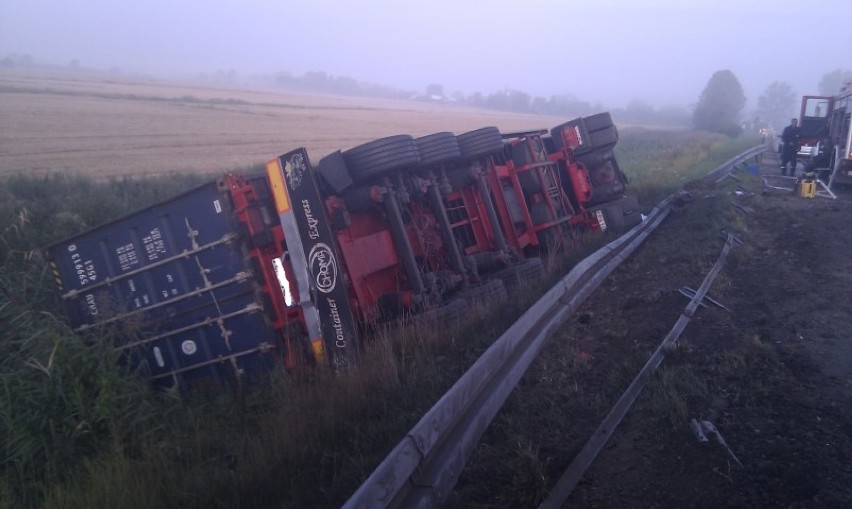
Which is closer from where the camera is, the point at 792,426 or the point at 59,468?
the point at 792,426

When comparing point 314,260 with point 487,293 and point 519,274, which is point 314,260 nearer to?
point 487,293

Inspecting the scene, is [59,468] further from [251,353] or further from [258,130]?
[258,130]

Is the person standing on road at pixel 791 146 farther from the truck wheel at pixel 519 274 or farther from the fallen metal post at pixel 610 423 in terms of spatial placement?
the fallen metal post at pixel 610 423

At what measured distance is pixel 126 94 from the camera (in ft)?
133

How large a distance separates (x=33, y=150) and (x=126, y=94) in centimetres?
2307

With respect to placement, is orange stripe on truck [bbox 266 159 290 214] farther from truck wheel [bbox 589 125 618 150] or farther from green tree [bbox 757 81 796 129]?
green tree [bbox 757 81 796 129]

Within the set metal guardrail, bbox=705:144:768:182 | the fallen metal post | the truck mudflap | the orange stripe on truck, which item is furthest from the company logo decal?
metal guardrail, bbox=705:144:768:182

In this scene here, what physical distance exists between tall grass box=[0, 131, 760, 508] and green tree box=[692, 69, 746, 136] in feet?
228

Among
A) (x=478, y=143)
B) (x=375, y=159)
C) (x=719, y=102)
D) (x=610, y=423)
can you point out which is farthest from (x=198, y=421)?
(x=719, y=102)

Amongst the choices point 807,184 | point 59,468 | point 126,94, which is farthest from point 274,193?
point 126,94

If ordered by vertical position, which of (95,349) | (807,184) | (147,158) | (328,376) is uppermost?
(147,158)

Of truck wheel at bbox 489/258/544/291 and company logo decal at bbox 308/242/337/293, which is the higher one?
company logo decal at bbox 308/242/337/293

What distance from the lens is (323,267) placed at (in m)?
7.09

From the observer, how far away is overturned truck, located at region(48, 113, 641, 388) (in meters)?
→ 7.12
